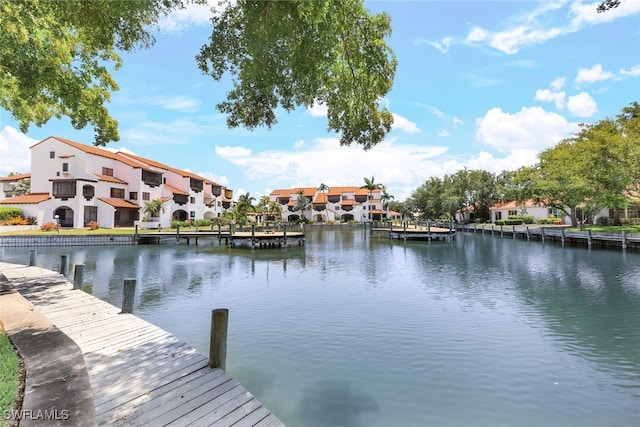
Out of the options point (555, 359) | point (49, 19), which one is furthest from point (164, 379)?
point (49, 19)

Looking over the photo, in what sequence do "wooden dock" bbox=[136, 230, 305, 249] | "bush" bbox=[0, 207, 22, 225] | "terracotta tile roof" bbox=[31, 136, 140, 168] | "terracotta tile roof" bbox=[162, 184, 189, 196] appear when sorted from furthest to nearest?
"terracotta tile roof" bbox=[162, 184, 189, 196], "terracotta tile roof" bbox=[31, 136, 140, 168], "bush" bbox=[0, 207, 22, 225], "wooden dock" bbox=[136, 230, 305, 249]

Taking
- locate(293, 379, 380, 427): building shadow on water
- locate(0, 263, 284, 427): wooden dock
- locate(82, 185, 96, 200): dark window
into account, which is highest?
locate(82, 185, 96, 200): dark window

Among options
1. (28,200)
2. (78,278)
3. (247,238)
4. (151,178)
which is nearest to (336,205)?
(151,178)

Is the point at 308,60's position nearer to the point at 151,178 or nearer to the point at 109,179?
the point at 109,179

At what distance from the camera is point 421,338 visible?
33.1 feet

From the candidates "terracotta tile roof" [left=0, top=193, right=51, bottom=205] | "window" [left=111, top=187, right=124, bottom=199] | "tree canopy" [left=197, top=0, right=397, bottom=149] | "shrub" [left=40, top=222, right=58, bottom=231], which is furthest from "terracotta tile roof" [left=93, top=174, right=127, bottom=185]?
"tree canopy" [left=197, top=0, right=397, bottom=149]

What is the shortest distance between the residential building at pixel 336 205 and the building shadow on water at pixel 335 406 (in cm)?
8920

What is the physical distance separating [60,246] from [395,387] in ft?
139

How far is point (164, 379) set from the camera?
19.5ft

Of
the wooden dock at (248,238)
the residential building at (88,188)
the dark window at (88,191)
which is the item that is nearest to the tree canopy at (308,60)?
the wooden dock at (248,238)

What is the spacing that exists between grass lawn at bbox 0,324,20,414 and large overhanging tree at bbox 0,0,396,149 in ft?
21.2

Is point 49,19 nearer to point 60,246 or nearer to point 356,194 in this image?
point 60,246

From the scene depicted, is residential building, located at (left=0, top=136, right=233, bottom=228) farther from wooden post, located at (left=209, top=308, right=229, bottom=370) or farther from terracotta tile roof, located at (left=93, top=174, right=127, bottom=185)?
wooden post, located at (left=209, top=308, right=229, bottom=370)

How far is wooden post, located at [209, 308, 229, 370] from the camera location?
6.50m
